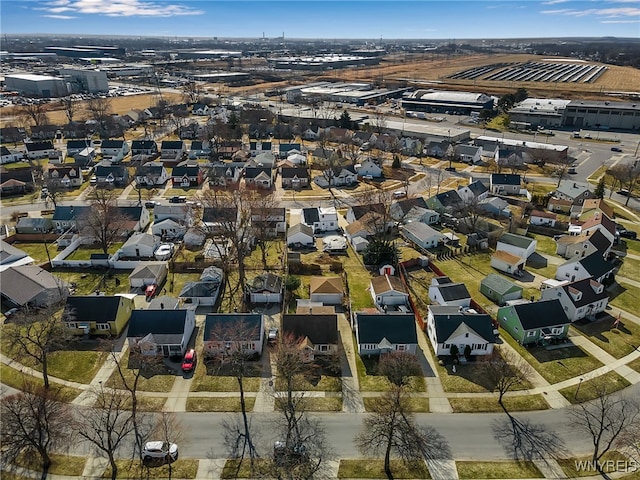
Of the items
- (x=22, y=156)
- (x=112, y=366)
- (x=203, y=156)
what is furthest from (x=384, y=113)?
(x=112, y=366)

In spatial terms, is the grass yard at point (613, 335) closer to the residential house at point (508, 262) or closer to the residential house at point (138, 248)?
the residential house at point (508, 262)

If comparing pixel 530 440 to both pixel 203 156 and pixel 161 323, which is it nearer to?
pixel 161 323

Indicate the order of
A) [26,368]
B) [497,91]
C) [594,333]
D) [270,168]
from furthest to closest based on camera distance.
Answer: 1. [497,91]
2. [270,168]
3. [594,333]
4. [26,368]

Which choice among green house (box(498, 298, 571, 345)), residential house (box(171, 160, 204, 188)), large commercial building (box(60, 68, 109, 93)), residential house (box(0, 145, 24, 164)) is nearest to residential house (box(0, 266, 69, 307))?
residential house (box(171, 160, 204, 188))

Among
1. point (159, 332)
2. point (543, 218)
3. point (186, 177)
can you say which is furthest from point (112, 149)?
point (543, 218)

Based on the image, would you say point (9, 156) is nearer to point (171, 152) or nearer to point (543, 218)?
point (171, 152)

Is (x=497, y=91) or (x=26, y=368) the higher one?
(x=497, y=91)

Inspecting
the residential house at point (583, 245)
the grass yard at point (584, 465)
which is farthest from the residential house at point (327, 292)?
the residential house at point (583, 245)
